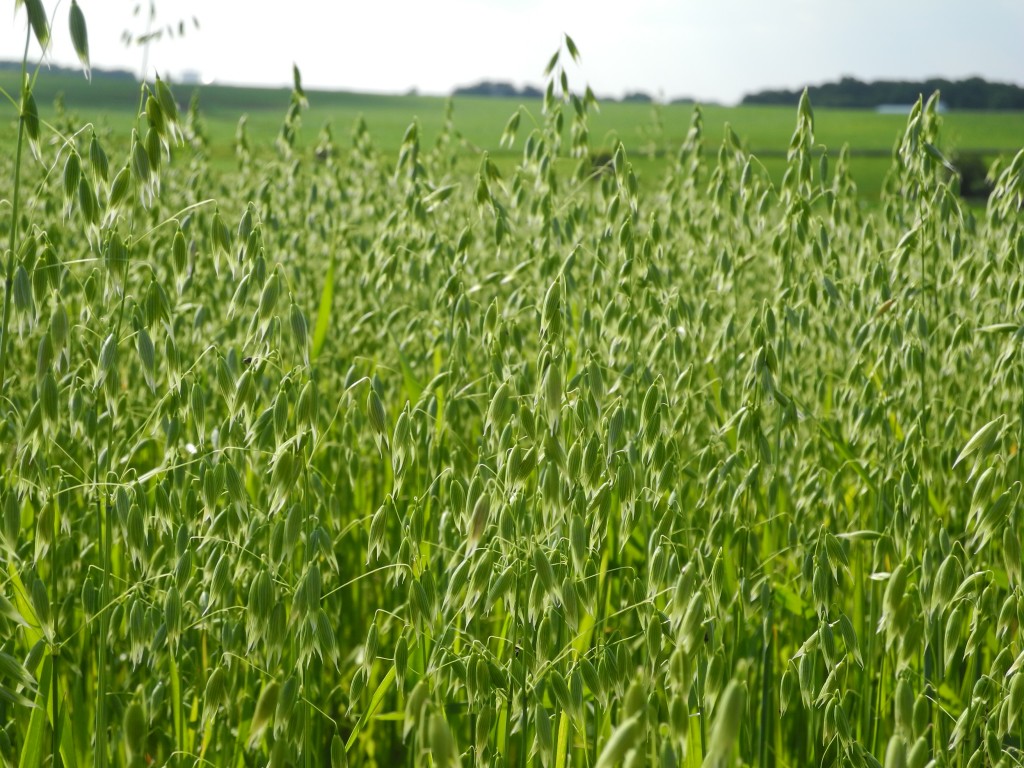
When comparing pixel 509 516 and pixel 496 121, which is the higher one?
pixel 496 121

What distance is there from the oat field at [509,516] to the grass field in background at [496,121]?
17.6 metres

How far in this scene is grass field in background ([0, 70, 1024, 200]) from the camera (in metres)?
24.1

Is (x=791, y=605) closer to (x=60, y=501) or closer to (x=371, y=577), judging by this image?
(x=371, y=577)

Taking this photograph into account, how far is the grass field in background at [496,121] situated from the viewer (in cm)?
2408

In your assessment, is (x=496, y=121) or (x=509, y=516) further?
(x=496, y=121)

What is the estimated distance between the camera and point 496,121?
32.7 metres

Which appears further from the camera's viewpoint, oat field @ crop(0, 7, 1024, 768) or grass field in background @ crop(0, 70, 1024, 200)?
grass field in background @ crop(0, 70, 1024, 200)

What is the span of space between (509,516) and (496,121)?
32.6 m

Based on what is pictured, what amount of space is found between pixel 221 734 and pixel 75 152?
1076 millimetres

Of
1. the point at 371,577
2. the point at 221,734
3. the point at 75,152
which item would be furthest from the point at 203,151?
the point at 221,734

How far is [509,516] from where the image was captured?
1508mm

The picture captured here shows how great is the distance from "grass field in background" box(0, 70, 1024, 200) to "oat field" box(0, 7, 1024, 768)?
1761 cm

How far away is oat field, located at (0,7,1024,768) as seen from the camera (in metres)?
1.47

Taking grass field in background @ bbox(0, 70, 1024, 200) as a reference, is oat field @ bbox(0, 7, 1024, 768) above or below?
below
